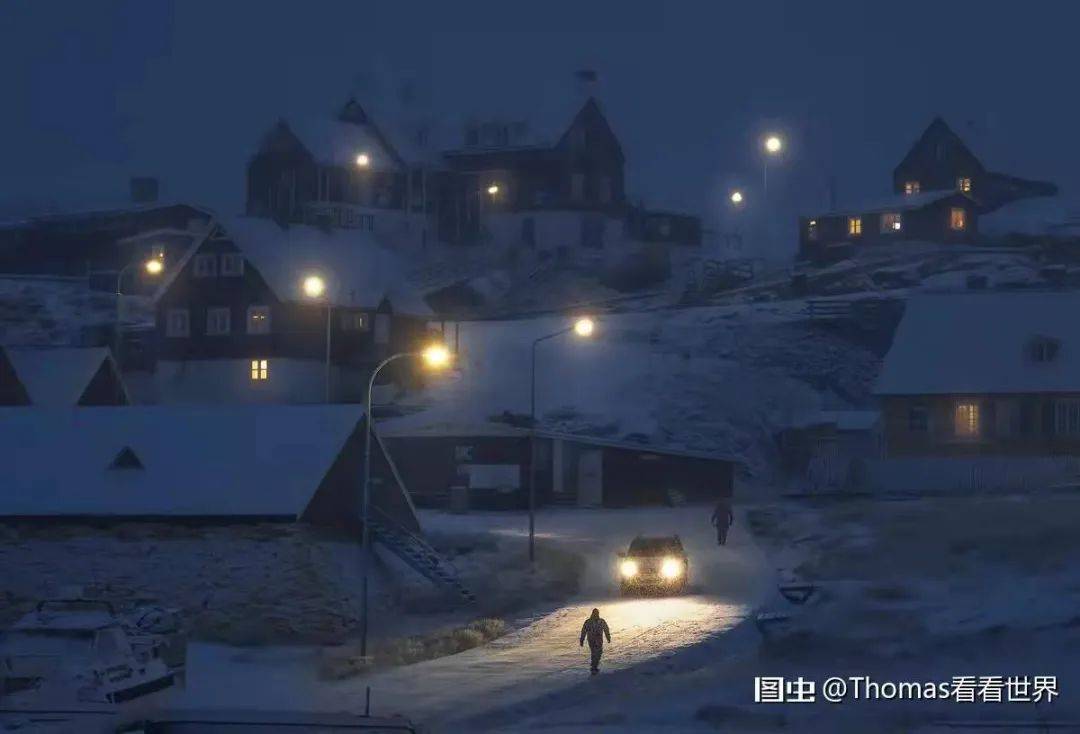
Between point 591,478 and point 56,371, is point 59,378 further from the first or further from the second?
point 591,478

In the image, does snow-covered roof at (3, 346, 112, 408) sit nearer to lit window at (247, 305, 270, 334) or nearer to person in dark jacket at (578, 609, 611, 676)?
lit window at (247, 305, 270, 334)

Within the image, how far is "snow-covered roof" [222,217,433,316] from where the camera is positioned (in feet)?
310

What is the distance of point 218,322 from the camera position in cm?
→ 9506

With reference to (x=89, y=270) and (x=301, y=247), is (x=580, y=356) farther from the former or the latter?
(x=89, y=270)

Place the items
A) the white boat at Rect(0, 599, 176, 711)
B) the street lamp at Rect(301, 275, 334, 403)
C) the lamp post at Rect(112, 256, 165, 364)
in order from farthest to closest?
1. the lamp post at Rect(112, 256, 165, 364)
2. the street lamp at Rect(301, 275, 334, 403)
3. the white boat at Rect(0, 599, 176, 711)

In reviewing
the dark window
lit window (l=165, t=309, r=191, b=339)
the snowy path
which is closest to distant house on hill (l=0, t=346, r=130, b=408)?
lit window (l=165, t=309, r=191, b=339)

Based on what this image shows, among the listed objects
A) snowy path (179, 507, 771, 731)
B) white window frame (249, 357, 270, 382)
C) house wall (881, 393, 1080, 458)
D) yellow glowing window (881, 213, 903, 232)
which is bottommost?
snowy path (179, 507, 771, 731)

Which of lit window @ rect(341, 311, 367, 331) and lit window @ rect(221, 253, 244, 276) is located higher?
lit window @ rect(221, 253, 244, 276)

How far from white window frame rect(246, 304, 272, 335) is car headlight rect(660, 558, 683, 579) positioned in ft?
146

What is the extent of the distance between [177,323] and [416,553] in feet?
147

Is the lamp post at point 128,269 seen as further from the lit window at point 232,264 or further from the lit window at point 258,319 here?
the lit window at point 258,319

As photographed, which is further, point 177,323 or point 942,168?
point 942,168

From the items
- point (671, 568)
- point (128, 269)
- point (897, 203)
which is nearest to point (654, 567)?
point (671, 568)

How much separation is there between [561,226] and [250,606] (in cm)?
7525
